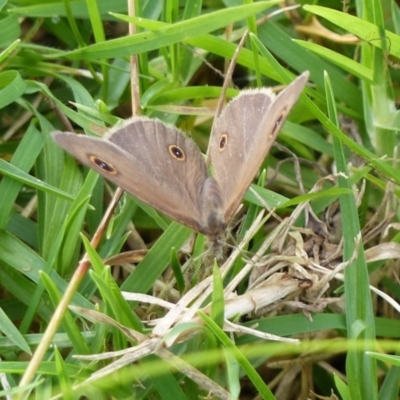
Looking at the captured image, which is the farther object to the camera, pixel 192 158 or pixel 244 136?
pixel 192 158

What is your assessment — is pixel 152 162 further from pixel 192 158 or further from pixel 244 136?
pixel 244 136

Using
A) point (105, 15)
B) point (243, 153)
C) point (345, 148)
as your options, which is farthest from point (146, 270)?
point (105, 15)

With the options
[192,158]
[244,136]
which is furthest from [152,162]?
[244,136]

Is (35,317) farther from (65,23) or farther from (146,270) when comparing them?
(65,23)

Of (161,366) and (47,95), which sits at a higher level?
(47,95)
